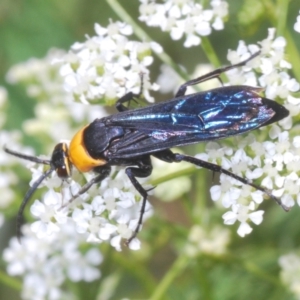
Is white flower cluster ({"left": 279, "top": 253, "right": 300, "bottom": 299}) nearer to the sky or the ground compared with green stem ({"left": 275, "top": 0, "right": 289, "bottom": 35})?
nearer to the ground

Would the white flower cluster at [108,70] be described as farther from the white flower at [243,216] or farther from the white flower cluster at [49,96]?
the white flower cluster at [49,96]

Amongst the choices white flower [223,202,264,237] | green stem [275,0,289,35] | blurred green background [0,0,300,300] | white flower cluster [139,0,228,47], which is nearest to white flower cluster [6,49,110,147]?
blurred green background [0,0,300,300]

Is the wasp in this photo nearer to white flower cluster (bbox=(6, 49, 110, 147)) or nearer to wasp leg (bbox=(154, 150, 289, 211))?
wasp leg (bbox=(154, 150, 289, 211))

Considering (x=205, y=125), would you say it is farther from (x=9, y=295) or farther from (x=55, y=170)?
(x=9, y=295)

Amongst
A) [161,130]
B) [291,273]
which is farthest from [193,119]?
[291,273]

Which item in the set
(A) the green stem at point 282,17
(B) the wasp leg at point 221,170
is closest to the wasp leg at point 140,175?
(B) the wasp leg at point 221,170
